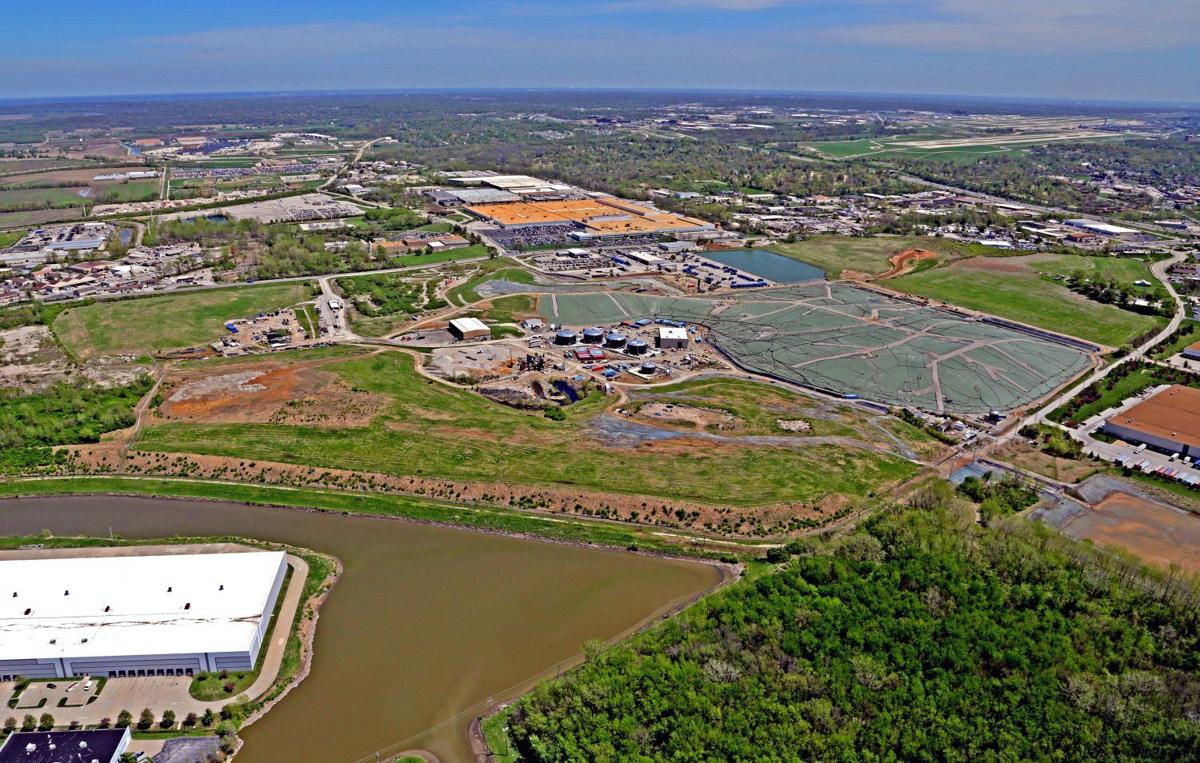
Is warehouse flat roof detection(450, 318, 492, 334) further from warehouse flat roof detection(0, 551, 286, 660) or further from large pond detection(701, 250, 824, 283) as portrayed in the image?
large pond detection(701, 250, 824, 283)

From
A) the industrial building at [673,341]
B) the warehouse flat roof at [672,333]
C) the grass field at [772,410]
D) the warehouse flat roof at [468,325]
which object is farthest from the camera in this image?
the warehouse flat roof at [468,325]

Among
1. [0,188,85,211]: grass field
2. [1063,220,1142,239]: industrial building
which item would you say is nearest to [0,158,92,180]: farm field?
[0,188,85,211]: grass field

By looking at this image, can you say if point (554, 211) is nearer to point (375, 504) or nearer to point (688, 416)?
point (688, 416)

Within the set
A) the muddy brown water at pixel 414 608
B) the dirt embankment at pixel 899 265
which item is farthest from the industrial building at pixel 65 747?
the dirt embankment at pixel 899 265

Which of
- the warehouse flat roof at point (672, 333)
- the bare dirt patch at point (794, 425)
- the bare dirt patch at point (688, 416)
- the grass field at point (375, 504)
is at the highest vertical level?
the warehouse flat roof at point (672, 333)

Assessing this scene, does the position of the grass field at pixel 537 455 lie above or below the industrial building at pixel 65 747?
above

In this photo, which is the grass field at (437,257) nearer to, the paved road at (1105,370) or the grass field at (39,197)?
the paved road at (1105,370)

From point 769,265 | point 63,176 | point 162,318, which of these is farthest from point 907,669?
point 63,176
